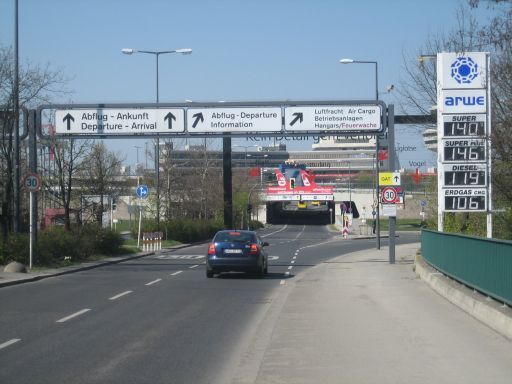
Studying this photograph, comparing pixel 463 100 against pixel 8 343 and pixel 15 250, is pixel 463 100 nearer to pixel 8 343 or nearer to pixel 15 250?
pixel 8 343

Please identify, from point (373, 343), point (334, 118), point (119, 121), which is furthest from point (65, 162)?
point (373, 343)

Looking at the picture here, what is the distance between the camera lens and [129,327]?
1240 centimetres

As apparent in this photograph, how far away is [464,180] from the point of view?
68.7ft

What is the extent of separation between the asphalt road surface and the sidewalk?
1.66ft

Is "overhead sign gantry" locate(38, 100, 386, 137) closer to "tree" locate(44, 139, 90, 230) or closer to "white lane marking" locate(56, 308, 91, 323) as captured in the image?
"tree" locate(44, 139, 90, 230)

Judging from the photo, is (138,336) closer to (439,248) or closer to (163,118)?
(439,248)

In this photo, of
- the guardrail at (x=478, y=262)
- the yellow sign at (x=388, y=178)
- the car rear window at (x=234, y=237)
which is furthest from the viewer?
the yellow sign at (x=388, y=178)

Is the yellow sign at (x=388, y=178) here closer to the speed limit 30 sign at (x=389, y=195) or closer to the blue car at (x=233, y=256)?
the speed limit 30 sign at (x=389, y=195)

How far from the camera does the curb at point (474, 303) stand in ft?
36.4

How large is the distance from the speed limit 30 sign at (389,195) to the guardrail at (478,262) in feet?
30.9

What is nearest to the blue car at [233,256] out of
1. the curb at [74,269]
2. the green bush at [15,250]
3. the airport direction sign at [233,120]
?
the curb at [74,269]

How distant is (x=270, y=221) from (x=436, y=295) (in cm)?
10168

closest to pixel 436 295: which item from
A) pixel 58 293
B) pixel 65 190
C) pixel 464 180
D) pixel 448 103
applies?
pixel 464 180

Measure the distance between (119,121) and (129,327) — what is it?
17.2 m
